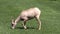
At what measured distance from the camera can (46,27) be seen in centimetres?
1845

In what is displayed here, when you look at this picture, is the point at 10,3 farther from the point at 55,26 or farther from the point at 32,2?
the point at 55,26

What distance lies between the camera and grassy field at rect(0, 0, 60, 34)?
1734 cm

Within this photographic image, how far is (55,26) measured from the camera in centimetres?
1867

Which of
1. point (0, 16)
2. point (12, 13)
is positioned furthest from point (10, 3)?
point (0, 16)

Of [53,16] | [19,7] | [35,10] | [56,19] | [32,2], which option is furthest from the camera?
[32,2]

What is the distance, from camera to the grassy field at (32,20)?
17.3 meters

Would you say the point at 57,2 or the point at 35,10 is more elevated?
the point at 35,10

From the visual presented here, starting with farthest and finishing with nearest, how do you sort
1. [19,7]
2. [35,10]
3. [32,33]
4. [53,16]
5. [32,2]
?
[32,2]
[19,7]
[53,16]
[35,10]
[32,33]

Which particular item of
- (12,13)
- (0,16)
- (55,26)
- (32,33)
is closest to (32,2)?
(12,13)

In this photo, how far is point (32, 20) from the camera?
21422 mm

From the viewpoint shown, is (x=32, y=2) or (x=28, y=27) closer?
(x=28, y=27)

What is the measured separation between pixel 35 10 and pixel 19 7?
993 centimetres

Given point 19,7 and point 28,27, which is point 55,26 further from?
point 19,7

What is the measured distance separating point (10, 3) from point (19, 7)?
175cm
